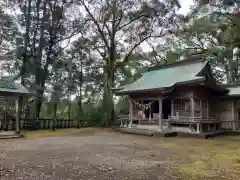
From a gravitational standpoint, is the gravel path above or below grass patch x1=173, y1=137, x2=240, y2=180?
above


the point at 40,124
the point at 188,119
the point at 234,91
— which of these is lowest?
the point at 40,124

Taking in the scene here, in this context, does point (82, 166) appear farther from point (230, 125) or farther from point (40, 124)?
point (230, 125)

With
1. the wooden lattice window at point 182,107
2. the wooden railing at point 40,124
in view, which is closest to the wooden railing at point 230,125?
the wooden lattice window at point 182,107

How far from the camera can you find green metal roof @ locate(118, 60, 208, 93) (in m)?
15.4

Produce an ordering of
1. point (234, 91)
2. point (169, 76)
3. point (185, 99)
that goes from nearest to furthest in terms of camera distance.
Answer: point (185, 99) < point (169, 76) < point (234, 91)

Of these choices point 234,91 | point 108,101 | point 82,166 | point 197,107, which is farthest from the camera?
point 108,101

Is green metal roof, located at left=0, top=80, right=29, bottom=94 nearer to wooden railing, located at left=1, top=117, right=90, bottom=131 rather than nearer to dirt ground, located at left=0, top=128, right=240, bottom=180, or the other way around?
wooden railing, located at left=1, top=117, right=90, bottom=131

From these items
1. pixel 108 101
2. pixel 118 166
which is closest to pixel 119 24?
pixel 108 101

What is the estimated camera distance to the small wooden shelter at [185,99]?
14883 mm

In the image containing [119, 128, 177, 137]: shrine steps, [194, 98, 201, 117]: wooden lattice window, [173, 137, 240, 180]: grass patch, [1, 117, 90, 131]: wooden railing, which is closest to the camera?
[173, 137, 240, 180]: grass patch

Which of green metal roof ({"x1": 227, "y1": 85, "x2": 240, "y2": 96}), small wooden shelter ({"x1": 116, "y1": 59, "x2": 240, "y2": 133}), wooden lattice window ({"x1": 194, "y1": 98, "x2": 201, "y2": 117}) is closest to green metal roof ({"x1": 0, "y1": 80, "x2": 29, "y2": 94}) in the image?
small wooden shelter ({"x1": 116, "y1": 59, "x2": 240, "y2": 133})

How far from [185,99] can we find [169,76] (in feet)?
8.02

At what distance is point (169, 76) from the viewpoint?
17.3 m

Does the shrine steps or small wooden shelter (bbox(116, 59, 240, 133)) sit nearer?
the shrine steps
